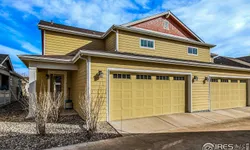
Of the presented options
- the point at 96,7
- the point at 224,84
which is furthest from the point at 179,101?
the point at 96,7

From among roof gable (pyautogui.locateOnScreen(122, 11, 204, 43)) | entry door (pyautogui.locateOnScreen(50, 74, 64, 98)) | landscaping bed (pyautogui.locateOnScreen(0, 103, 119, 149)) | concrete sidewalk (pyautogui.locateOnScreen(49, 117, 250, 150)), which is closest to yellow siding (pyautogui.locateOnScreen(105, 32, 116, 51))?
roof gable (pyautogui.locateOnScreen(122, 11, 204, 43))

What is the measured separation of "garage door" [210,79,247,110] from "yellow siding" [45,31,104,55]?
9.29 metres

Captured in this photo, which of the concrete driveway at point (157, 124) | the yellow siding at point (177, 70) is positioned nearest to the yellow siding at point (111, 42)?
the yellow siding at point (177, 70)

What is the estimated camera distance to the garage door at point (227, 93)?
949 cm

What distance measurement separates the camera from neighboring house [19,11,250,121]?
6602 mm

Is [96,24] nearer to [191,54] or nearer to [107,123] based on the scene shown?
[191,54]

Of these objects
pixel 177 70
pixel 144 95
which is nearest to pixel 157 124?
pixel 144 95

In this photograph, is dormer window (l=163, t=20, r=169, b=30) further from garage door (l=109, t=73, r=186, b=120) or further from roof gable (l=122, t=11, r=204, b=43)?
garage door (l=109, t=73, r=186, b=120)

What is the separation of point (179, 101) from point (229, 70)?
483 centimetres

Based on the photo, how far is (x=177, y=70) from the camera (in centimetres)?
822

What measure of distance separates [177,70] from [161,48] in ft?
11.8

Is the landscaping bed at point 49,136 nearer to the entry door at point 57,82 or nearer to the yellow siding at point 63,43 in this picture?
the entry door at point 57,82

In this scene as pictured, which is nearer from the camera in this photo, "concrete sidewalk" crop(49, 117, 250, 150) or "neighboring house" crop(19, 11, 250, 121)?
"concrete sidewalk" crop(49, 117, 250, 150)

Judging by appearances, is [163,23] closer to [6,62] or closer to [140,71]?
[140,71]
